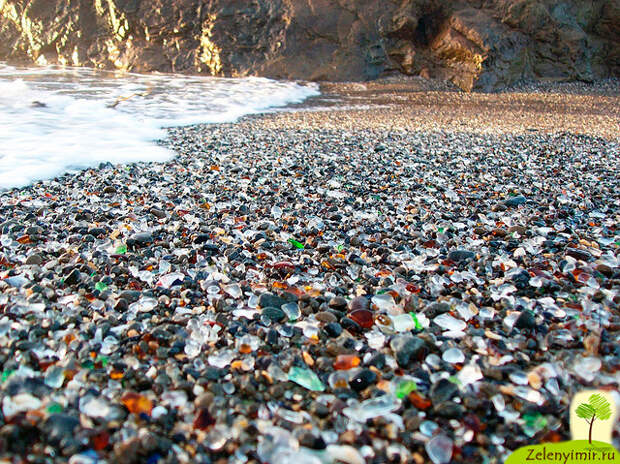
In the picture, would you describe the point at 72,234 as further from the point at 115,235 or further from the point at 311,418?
the point at 311,418

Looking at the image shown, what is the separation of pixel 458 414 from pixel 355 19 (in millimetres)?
16703

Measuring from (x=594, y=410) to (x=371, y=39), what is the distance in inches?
633

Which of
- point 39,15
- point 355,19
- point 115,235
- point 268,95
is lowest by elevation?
point 115,235

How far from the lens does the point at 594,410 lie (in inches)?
52.0

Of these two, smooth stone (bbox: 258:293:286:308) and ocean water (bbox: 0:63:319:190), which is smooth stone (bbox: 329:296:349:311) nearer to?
smooth stone (bbox: 258:293:286:308)

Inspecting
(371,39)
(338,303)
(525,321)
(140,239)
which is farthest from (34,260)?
(371,39)

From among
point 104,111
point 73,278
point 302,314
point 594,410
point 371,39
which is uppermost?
point 371,39

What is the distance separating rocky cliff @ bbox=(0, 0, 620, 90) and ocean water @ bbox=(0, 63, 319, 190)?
1.64 meters

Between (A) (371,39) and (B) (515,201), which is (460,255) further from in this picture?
(A) (371,39)

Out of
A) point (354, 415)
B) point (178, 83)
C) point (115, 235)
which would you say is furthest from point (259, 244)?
point (178, 83)

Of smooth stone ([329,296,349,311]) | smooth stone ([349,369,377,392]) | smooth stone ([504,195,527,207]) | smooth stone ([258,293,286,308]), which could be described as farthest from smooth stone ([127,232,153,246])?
smooth stone ([504,195,527,207])

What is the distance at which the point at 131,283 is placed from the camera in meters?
2.07

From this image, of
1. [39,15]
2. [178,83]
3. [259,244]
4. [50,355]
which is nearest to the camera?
[50,355]

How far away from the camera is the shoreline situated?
1.26m
